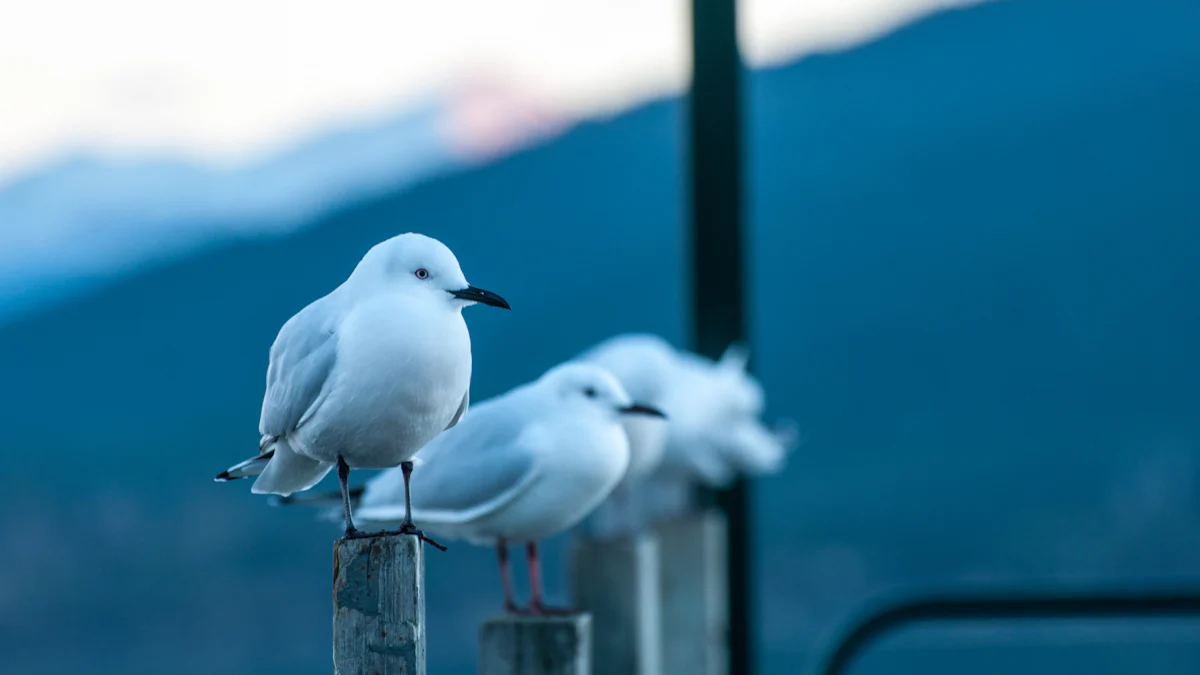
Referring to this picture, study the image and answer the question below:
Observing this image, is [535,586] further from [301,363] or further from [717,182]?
[717,182]

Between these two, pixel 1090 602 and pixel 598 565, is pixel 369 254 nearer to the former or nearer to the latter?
pixel 598 565

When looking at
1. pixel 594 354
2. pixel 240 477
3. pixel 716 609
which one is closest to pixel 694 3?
pixel 594 354

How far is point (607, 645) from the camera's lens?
2.05 m

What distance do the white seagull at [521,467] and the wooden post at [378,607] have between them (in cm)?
37

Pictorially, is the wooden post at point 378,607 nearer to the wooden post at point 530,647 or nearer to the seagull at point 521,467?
the seagull at point 521,467

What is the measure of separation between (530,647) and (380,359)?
2.11 feet

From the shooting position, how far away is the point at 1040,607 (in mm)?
2434

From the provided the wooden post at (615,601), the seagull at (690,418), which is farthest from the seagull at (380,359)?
the seagull at (690,418)

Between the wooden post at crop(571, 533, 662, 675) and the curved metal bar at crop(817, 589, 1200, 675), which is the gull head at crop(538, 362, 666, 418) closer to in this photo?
the wooden post at crop(571, 533, 662, 675)

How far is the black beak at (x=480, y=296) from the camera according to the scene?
111cm

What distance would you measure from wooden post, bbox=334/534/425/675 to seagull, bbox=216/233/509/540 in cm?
3

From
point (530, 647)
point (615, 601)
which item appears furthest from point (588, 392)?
point (615, 601)

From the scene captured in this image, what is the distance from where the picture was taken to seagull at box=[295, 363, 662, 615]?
A: 62.3 inches

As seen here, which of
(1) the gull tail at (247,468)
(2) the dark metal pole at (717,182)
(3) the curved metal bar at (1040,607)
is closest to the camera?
(1) the gull tail at (247,468)
